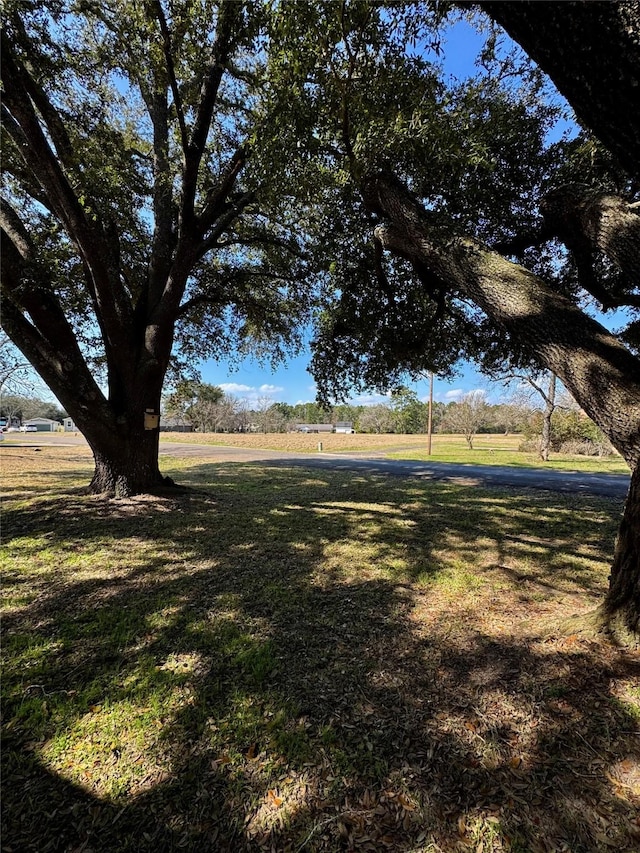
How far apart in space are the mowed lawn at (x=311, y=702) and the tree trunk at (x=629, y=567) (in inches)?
9.2

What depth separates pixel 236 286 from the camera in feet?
24.7

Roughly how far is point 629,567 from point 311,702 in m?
2.00

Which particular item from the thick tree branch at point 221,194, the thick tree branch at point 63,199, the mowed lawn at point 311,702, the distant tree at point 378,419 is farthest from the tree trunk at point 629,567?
the distant tree at point 378,419

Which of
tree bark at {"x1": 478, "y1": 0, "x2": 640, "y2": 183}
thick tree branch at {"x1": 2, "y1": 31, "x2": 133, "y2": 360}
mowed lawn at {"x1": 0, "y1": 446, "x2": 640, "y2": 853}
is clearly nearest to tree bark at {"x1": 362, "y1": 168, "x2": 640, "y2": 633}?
mowed lawn at {"x1": 0, "y1": 446, "x2": 640, "y2": 853}

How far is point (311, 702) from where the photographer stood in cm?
190

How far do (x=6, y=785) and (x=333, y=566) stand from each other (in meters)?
2.58

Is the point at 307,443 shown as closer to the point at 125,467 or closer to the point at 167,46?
the point at 125,467

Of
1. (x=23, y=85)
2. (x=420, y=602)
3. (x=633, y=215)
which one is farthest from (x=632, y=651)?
(x=23, y=85)

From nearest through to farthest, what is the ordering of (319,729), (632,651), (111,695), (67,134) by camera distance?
(319,729)
(111,695)
(632,651)
(67,134)

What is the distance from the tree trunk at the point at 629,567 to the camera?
2.17m

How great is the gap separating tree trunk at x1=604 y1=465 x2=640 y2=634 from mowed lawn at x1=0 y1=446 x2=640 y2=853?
234mm

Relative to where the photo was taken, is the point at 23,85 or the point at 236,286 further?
the point at 236,286

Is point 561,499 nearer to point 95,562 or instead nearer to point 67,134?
point 95,562

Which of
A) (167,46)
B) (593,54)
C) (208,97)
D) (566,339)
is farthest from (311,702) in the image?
(208,97)
